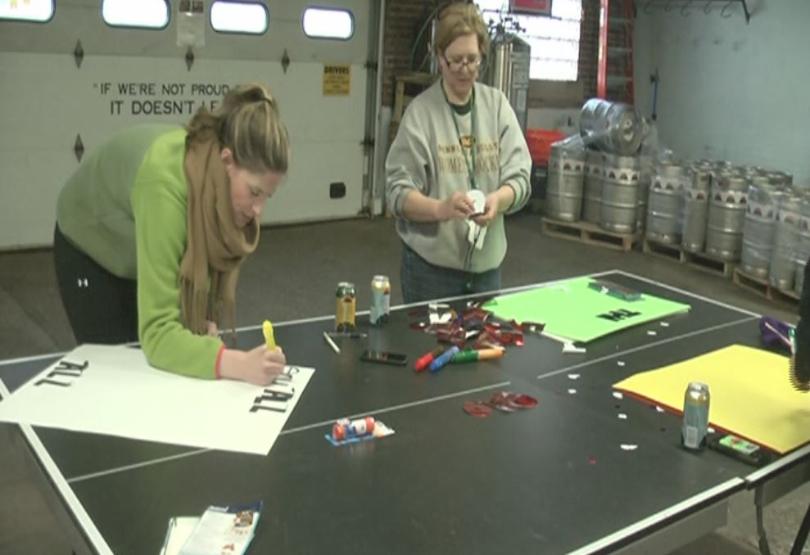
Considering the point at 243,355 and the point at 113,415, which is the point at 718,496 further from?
the point at 113,415

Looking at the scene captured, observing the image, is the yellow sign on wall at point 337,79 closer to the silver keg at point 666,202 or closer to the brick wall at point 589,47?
the silver keg at point 666,202

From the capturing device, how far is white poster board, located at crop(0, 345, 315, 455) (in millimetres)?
1624

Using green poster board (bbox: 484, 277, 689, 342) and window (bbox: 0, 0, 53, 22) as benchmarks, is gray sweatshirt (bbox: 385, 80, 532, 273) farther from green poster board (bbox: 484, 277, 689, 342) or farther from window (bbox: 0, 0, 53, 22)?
window (bbox: 0, 0, 53, 22)

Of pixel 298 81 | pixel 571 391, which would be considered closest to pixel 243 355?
pixel 571 391

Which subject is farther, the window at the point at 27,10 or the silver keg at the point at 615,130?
the silver keg at the point at 615,130

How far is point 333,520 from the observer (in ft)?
4.46

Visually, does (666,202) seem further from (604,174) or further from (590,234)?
(590,234)

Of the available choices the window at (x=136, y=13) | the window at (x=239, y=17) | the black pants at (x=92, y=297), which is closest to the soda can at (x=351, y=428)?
the black pants at (x=92, y=297)

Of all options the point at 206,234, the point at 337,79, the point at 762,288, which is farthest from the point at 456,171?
the point at 337,79

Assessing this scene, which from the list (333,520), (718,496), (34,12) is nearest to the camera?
(333,520)

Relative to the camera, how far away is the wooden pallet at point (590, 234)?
652 cm

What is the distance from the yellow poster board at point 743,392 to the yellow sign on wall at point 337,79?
17.0ft

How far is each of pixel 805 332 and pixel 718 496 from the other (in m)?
0.40

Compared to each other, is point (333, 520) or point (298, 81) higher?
point (298, 81)
